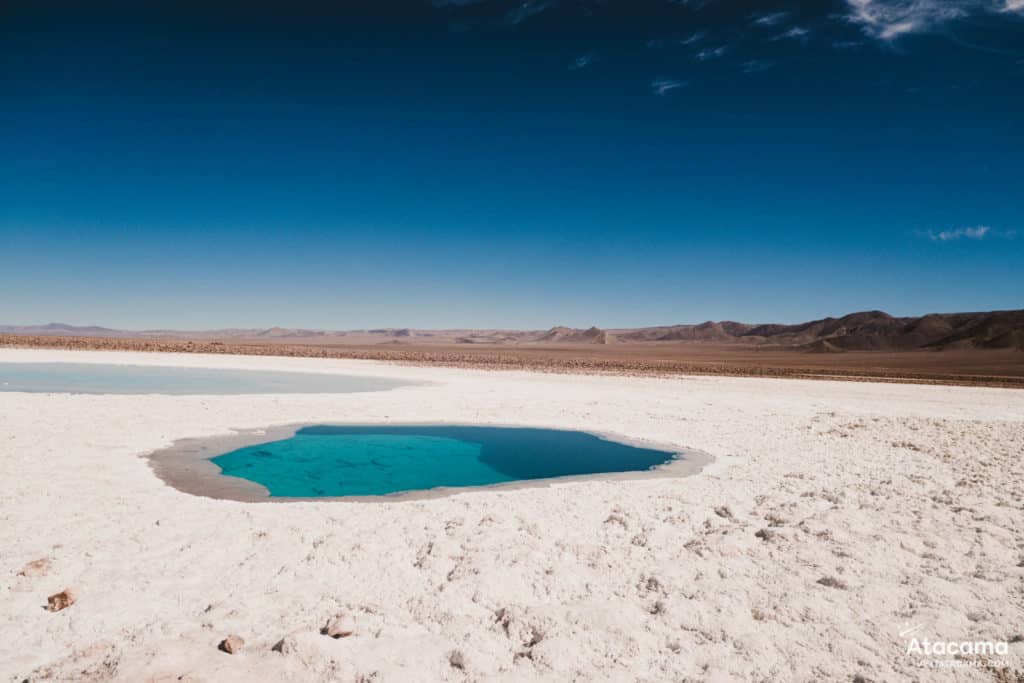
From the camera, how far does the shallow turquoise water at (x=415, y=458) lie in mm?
8852

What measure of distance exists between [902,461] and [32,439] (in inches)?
558

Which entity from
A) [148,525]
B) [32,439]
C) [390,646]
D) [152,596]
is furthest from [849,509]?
[32,439]

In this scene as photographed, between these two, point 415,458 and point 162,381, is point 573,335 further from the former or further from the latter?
point 415,458

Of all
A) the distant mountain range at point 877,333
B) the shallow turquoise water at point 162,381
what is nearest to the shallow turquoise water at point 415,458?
the shallow turquoise water at point 162,381

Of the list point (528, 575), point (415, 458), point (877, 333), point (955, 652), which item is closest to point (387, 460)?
point (415, 458)

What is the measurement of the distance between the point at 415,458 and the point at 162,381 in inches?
602

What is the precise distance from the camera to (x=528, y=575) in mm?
4980

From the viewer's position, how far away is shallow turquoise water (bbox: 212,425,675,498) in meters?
8.85

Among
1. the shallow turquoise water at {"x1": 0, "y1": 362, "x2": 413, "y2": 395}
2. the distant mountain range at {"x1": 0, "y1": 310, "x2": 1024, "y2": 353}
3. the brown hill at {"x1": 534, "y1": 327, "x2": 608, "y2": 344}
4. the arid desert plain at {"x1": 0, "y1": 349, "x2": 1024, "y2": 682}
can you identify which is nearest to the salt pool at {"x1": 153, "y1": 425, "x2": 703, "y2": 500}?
the arid desert plain at {"x1": 0, "y1": 349, "x2": 1024, "y2": 682}

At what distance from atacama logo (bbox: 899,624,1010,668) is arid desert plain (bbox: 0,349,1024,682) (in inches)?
0.9

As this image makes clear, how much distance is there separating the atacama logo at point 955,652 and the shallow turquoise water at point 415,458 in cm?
556

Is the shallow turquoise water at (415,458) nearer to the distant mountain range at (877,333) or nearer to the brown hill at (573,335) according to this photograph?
the distant mountain range at (877,333)

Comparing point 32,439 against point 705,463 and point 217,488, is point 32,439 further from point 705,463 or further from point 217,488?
point 705,463

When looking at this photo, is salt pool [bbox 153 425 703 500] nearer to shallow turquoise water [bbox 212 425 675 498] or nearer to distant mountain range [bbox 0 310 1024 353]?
shallow turquoise water [bbox 212 425 675 498]
